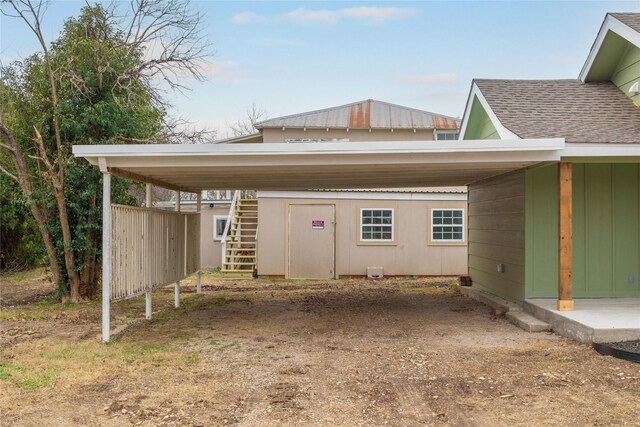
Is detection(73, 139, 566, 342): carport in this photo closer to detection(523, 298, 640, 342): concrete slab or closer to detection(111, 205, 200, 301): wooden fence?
detection(111, 205, 200, 301): wooden fence

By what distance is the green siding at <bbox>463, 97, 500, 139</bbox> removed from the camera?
33.8 ft

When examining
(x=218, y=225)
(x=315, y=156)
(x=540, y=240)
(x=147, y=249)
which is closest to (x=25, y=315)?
(x=147, y=249)

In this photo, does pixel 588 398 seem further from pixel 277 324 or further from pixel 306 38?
pixel 306 38

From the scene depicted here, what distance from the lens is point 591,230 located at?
27.5 ft

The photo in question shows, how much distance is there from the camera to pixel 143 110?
11102mm

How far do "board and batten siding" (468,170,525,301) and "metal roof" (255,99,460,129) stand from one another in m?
4.03

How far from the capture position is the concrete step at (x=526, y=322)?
7.26 meters

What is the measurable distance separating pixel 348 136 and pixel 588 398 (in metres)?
11.3

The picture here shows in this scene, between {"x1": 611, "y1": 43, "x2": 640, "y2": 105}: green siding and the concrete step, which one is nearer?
the concrete step

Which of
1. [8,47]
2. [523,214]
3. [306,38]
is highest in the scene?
[306,38]

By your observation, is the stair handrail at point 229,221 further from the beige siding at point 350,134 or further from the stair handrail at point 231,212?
the beige siding at point 350,134

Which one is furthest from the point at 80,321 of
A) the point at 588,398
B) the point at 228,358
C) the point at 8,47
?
the point at 588,398

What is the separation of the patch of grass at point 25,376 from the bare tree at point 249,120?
1278 inches

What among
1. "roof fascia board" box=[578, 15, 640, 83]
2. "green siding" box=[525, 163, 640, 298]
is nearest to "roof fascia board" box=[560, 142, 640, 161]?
"green siding" box=[525, 163, 640, 298]
